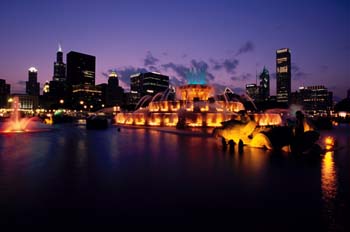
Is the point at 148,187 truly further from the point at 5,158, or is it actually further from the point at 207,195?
the point at 5,158

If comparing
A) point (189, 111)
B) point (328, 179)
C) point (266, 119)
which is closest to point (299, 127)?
point (328, 179)

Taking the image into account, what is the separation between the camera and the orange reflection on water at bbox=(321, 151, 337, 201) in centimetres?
699

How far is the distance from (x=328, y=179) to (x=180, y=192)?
501 cm

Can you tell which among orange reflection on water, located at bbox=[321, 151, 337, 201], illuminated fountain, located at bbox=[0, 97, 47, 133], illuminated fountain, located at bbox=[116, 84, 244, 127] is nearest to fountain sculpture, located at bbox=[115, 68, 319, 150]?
illuminated fountain, located at bbox=[116, 84, 244, 127]

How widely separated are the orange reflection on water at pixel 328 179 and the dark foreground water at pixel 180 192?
26mm

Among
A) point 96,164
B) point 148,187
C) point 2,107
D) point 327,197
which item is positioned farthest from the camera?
point 2,107

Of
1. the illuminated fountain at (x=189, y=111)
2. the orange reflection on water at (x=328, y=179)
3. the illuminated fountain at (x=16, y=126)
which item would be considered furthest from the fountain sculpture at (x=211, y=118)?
the illuminated fountain at (x=16, y=126)

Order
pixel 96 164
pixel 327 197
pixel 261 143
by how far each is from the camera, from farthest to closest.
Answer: pixel 261 143, pixel 96 164, pixel 327 197

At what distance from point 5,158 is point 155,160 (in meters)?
6.73

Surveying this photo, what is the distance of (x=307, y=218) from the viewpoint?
545 cm

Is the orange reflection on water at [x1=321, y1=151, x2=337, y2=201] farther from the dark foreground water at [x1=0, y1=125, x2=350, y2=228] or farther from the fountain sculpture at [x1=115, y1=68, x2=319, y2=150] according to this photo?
the fountain sculpture at [x1=115, y1=68, x2=319, y2=150]

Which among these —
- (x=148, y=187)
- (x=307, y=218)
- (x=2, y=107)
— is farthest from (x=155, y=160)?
(x=2, y=107)

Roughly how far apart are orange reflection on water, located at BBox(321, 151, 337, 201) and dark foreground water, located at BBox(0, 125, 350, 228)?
26 millimetres

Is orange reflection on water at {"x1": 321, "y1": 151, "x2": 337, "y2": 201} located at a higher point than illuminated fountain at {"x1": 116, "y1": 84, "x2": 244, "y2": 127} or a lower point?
lower
